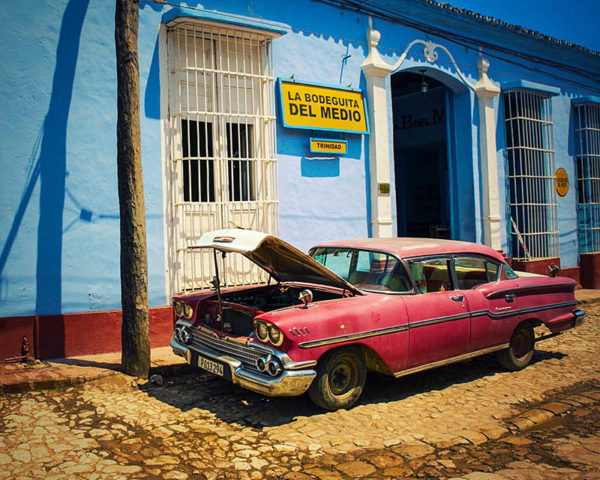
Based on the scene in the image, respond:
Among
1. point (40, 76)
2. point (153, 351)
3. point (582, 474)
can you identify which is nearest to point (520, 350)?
point (582, 474)

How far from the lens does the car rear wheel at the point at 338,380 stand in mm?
4242

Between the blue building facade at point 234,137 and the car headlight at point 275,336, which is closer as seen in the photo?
the car headlight at point 275,336

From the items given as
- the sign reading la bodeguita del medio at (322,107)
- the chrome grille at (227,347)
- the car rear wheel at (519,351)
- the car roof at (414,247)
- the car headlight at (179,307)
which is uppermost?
the sign reading la bodeguita del medio at (322,107)

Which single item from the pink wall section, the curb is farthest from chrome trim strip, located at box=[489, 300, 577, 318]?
the pink wall section

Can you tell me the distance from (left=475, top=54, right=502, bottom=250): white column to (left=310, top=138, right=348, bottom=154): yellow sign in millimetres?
3550

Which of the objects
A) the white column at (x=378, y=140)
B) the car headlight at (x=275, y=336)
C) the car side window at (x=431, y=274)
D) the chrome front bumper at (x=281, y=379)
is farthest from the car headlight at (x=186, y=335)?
the white column at (x=378, y=140)

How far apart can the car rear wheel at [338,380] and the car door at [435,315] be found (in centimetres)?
52

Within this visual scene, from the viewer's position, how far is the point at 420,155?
14.8 metres

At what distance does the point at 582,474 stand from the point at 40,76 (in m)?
6.20

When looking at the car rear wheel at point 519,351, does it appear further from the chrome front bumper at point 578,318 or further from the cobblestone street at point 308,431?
the chrome front bumper at point 578,318

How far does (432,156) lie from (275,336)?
11542 mm

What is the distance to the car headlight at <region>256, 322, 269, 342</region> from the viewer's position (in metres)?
4.09

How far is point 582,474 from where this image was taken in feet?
11.0

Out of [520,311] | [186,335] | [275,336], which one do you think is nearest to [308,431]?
[275,336]
